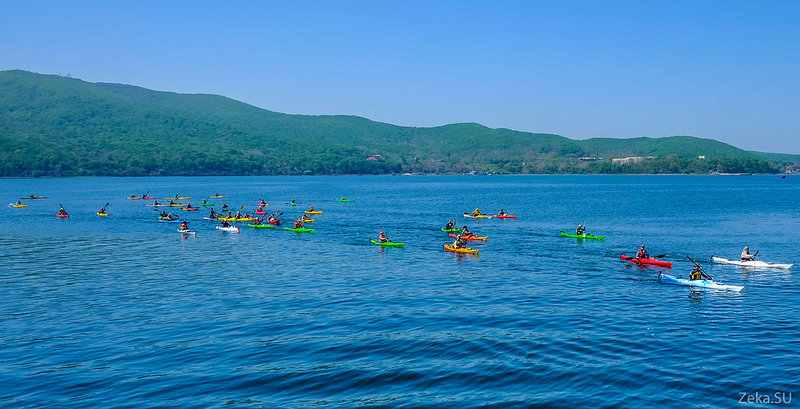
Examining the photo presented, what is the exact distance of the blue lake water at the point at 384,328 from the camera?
960 inches

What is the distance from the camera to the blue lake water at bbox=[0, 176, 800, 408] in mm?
24375

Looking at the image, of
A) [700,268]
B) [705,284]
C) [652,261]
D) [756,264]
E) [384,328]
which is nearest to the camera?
[384,328]

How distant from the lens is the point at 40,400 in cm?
2348

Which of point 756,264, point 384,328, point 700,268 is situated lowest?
point 384,328

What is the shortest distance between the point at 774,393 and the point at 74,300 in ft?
131

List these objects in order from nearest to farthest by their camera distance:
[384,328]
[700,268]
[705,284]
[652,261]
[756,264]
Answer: [384,328], [705,284], [700,268], [756,264], [652,261]

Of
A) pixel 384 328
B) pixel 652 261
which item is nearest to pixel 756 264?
pixel 652 261

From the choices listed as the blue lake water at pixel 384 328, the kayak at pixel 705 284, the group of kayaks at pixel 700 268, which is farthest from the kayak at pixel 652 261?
the kayak at pixel 705 284

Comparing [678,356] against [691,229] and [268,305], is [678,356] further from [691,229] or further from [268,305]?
[691,229]

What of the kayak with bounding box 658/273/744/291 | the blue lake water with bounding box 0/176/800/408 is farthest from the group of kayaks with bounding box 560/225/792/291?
the blue lake water with bounding box 0/176/800/408

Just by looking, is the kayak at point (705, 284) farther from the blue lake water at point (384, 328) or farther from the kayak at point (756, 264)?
the kayak at point (756, 264)

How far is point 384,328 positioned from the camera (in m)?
33.3

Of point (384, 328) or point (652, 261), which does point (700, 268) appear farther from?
point (384, 328)

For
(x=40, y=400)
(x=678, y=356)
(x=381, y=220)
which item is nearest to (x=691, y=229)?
(x=381, y=220)
